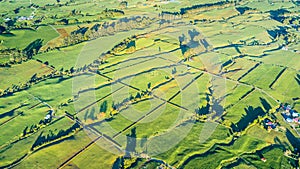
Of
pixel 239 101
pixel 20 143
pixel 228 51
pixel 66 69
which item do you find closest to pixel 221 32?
pixel 228 51

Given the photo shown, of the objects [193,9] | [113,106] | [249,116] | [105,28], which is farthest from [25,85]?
[193,9]

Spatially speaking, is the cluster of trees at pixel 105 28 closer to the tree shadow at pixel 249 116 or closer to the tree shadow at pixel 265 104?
the tree shadow at pixel 265 104

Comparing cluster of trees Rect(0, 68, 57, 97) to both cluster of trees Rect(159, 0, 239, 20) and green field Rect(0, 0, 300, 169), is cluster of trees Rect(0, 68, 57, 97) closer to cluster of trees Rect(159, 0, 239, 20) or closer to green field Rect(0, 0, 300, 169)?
green field Rect(0, 0, 300, 169)

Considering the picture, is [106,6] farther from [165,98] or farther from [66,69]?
[165,98]

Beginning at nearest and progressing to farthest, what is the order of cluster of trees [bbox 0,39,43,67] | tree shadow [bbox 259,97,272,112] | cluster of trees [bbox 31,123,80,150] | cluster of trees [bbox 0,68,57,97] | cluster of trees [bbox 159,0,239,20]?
cluster of trees [bbox 31,123,80,150]
tree shadow [bbox 259,97,272,112]
cluster of trees [bbox 0,68,57,97]
cluster of trees [bbox 0,39,43,67]
cluster of trees [bbox 159,0,239,20]

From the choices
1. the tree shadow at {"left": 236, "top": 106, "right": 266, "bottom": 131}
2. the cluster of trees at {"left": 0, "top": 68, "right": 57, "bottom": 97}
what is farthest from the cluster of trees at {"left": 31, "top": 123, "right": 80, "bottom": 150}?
the tree shadow at {"left": 236, "top": 106, "right": 266, "bottom": 131}

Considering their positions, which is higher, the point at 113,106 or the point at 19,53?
the point at 19,53

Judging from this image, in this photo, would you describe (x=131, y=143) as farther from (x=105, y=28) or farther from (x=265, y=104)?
(x=105, y=28)

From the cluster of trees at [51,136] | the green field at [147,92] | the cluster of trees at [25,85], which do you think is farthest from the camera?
the cluster of trees at [25,85]

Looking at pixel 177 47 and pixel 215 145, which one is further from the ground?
pixel 177 47

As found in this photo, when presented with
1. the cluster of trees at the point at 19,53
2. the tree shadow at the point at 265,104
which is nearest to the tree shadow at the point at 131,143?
the tree shadow at the point at 265,104

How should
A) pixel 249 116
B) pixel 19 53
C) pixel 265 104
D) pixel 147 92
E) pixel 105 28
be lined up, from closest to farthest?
1. pixel 249 116
2. pixel 265 104
3. pixel 147 92
4. pixel 19 53
5. pixel 105 28
